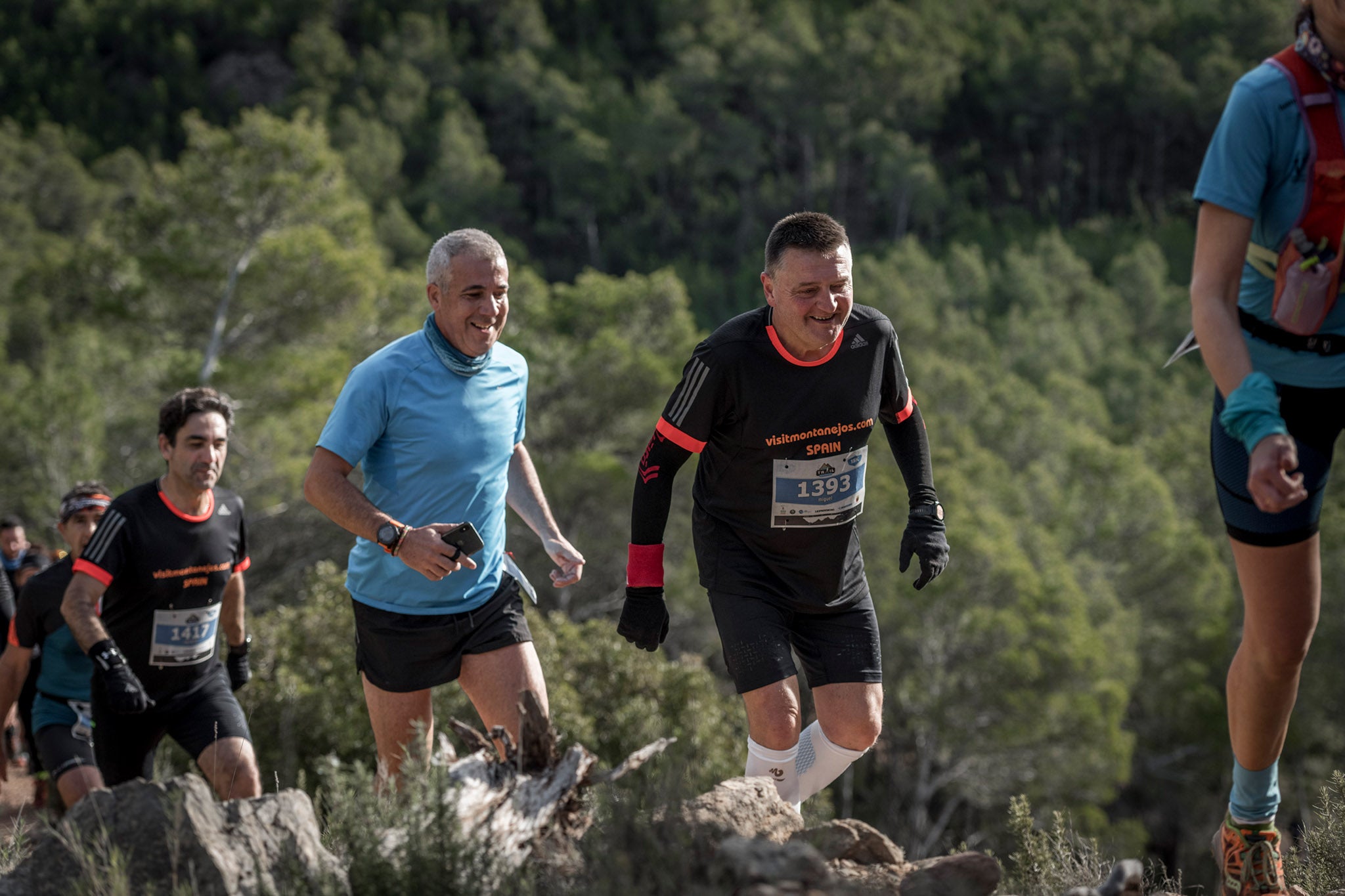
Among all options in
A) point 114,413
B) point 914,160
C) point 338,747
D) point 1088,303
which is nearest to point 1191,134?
point 914,160

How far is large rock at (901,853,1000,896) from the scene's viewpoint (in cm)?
277

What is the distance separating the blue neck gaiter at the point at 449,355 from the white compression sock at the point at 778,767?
1435 millimetres

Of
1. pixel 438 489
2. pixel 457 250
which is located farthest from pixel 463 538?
pixel 457 250

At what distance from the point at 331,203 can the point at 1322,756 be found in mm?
24801

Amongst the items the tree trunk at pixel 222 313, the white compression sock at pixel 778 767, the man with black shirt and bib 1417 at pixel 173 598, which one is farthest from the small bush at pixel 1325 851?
the tree trunk at pixel 222 313

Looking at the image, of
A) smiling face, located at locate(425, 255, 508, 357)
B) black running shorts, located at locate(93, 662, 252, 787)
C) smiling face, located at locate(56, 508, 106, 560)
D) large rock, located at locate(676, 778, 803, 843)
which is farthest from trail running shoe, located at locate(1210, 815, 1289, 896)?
smiling face, located at locate(56, 508, 106, 560)

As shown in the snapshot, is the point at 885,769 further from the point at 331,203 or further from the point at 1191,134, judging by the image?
the point at 1191,134

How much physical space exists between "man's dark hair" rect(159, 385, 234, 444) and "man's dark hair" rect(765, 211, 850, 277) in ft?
7.07

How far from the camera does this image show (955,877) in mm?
2848

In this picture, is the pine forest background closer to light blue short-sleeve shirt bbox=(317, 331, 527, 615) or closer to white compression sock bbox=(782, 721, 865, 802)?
white compression sock bbox=(782, 721, 865, 802)

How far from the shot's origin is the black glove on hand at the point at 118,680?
13.7 ft

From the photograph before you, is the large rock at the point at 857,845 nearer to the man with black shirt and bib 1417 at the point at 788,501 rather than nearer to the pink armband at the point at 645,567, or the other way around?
the man with black shirt and bib 1417 at the point at 788,501

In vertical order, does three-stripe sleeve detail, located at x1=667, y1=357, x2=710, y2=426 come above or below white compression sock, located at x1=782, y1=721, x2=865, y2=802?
above

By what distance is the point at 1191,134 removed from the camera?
86.1 metres
